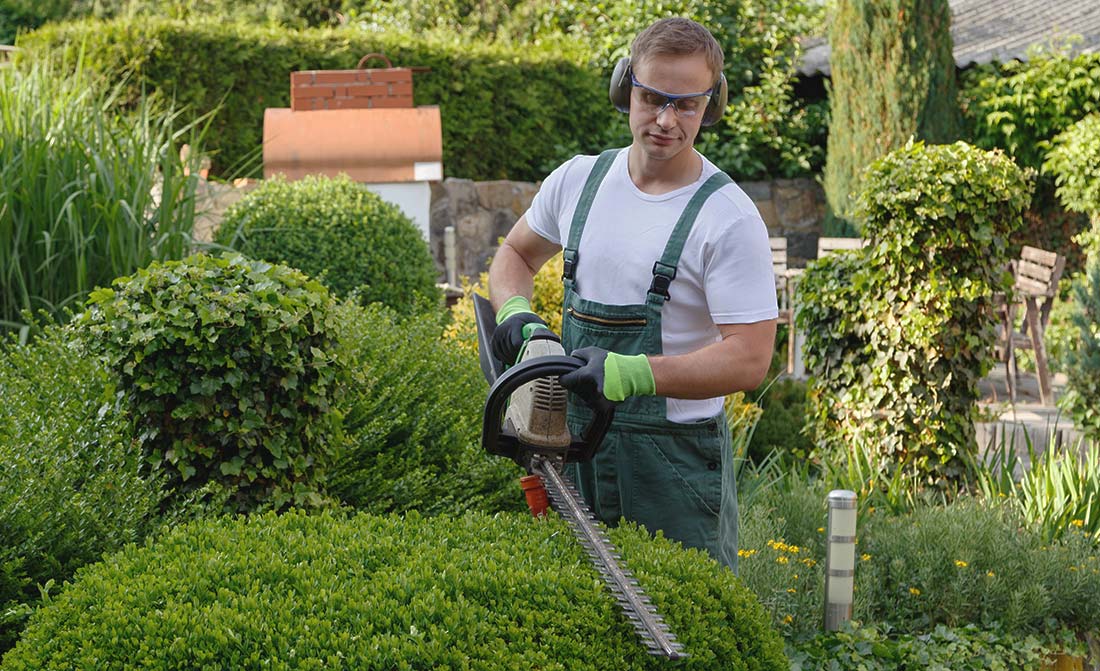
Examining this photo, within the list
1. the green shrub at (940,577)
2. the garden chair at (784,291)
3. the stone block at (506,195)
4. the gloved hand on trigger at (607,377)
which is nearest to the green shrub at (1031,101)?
the garden chair at (784,291)

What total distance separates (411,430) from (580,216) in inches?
61.2

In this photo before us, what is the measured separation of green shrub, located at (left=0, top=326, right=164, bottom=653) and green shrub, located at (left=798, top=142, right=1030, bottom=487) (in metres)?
3.14

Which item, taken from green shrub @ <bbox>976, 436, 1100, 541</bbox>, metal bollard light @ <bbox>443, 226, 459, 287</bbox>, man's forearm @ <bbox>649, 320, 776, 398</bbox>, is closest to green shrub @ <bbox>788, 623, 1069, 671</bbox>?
green shrub @ <bbox>976, 436, 1100, 541</bbox>

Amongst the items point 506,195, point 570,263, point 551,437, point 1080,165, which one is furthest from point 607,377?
point 1080,165

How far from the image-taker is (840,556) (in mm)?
3551

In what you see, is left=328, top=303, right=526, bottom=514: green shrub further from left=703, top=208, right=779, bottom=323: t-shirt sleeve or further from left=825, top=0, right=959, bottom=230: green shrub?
left=825, top=0, right=959, bottom=230: green shrub

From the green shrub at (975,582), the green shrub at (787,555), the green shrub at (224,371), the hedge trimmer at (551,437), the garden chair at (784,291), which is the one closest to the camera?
the hedge trimmer at (551,437)

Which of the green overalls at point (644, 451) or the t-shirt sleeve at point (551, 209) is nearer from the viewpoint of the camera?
the green overalls at point (644, 451)

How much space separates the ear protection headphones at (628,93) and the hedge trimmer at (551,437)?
0.61 meters

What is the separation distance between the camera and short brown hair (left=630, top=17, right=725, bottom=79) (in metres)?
2.41

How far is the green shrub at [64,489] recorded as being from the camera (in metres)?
2.55

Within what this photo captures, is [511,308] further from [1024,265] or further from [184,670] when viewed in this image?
[1024,265]

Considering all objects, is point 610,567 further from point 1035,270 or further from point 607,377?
point 1035,270

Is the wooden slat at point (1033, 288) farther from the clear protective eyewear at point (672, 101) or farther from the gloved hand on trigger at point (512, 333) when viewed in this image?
the gloved hand on trigger at point (512, 333)
